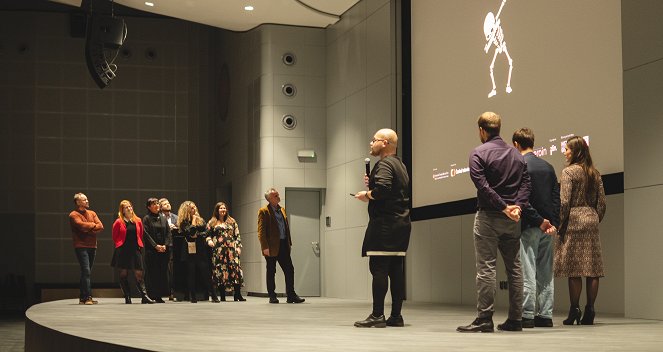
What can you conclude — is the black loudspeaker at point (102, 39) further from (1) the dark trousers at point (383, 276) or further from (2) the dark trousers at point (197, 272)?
(1) the dark trousers at point (383, 276)

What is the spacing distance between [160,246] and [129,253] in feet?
1.59

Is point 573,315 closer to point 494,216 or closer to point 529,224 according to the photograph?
point 529,224

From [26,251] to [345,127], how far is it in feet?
27.3

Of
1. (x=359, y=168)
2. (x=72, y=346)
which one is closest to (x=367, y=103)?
(x=359, y=168)

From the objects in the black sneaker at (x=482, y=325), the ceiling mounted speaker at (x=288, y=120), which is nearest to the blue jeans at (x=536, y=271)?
the black sneaker at (x=482, y=325)

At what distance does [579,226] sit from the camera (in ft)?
22.3

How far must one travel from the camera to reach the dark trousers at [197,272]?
12.1 meters

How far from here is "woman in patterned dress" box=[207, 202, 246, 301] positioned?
1227 cm

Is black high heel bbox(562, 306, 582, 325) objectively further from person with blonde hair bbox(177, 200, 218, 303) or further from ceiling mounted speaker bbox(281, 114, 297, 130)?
ceiling mounted speaker bbox(281, 114, 297, 130)

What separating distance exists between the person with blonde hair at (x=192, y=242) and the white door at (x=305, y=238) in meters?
3.61

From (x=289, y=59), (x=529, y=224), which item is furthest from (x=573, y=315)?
(x=289, y=59)

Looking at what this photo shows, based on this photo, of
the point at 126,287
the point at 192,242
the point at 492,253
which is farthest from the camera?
the point at 192,242

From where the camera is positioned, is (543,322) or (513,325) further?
(543,322)

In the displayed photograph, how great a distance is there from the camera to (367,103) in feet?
45.3
